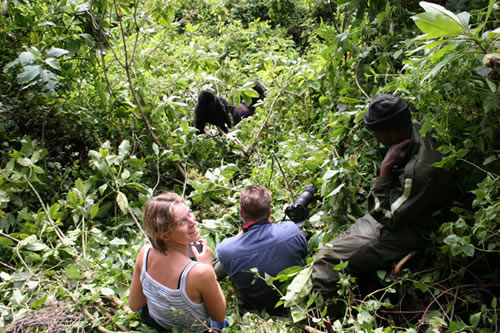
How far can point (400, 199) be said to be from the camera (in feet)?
6.86

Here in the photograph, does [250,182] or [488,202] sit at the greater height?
[488,202]

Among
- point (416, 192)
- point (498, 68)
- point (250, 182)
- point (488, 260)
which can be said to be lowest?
point (250, 182)

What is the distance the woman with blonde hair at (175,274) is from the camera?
1.99 meters

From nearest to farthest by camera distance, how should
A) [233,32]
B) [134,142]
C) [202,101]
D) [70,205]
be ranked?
[70,205] < [134,142] < [202,101] < [233,32]

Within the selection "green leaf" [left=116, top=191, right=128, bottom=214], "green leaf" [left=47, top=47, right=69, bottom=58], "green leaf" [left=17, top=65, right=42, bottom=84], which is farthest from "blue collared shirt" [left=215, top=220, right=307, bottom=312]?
"green leaf" [left=47, top=47, right=69, bottom=58]

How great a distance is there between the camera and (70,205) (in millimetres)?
3090

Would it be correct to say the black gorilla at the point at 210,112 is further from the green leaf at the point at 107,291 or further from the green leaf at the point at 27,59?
the green leaf at the point at 107,291

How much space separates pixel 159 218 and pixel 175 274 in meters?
0.30

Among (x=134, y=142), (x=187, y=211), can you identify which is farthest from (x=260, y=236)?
(x=134, y=142)

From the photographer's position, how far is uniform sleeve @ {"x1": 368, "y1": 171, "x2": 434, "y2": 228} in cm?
205

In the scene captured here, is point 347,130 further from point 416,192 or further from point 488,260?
point 488,260

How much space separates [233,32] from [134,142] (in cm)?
509

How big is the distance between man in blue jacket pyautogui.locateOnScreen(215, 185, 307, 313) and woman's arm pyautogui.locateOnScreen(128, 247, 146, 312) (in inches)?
22.2

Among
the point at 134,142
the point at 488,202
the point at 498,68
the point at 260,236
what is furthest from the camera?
the point at 134,142
